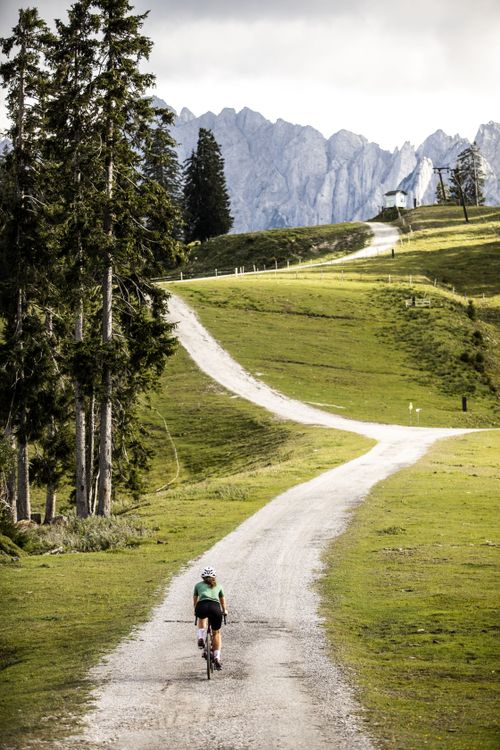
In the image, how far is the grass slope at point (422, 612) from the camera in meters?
11.0

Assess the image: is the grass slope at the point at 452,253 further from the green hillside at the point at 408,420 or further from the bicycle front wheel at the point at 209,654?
the bicycle front wheel at the point at 209,654

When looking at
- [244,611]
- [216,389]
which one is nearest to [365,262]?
[216,389]

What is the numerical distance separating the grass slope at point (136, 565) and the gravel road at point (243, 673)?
0.56m

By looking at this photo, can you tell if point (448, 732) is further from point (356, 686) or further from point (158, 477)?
point (158, 477)

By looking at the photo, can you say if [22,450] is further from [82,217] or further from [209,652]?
[209,652]

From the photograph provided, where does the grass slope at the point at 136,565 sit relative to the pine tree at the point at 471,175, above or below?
below

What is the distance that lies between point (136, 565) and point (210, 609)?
33.5 feet

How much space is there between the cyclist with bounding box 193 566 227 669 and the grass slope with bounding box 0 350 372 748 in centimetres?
196

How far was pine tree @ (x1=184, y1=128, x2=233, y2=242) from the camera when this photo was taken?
137375mm

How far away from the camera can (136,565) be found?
2316cm

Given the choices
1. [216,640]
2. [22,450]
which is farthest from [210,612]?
[22,450]

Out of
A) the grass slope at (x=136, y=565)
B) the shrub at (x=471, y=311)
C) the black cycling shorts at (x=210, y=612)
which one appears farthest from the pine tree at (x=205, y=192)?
the black cycling shorts at (x=210, y=612)

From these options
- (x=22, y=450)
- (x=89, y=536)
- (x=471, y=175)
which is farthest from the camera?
(x=471, y=175)

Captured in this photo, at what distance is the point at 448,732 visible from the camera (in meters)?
10.4
